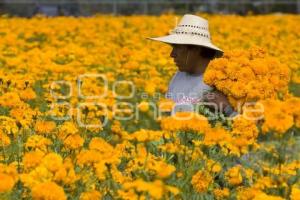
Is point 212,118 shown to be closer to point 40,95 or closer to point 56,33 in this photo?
point 40,95

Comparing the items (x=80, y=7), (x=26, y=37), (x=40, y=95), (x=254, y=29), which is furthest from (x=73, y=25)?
(x=80, y=7)

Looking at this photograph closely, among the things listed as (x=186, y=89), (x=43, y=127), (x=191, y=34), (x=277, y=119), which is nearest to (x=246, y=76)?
(x=277, y=119)

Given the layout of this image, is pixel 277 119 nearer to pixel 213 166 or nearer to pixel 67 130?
pixel 213 166

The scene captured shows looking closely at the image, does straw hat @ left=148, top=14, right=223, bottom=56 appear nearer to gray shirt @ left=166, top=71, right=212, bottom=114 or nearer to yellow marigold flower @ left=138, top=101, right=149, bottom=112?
gray shirt @ left=166, top=71, right=212, bottom=114

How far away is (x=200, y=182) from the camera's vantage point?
9.23ft

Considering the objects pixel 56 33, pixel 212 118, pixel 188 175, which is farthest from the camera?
pixel 56 33

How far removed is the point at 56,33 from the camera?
435 inches

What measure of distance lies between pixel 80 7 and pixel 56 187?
18.5 m

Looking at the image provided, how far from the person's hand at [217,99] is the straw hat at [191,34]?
1.71 feet

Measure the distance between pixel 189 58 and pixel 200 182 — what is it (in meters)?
1.67

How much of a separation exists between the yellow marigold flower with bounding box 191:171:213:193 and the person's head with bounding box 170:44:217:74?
5.14 ft

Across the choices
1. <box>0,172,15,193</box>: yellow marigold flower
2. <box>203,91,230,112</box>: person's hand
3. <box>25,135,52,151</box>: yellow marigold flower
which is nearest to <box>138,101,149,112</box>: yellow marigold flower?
<box>25,135,52,151</box>: yellow marigold flower

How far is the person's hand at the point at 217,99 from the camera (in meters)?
3.78

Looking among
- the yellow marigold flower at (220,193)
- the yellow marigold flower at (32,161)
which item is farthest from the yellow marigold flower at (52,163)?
the yellow marigold flower at (220,193)
